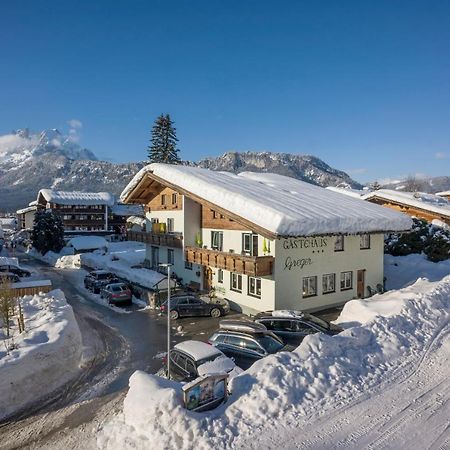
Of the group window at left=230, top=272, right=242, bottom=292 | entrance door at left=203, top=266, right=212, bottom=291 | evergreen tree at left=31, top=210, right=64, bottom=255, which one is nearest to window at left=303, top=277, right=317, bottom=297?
window at left=230, top=272, right=242, bottom=292

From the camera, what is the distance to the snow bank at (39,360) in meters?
14.2

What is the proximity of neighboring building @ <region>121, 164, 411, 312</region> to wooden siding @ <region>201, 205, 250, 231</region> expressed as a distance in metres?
0.07

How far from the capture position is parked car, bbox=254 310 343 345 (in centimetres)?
1742

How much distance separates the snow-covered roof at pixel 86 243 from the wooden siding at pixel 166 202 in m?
24.7

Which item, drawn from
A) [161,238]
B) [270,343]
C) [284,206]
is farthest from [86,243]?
[270,343]

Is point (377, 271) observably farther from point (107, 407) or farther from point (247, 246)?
point (107, 407)

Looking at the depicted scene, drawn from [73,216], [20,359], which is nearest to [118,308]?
[20,359]

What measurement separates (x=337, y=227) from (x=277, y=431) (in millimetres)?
16547

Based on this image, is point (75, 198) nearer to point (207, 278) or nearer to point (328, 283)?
point (207, 278)

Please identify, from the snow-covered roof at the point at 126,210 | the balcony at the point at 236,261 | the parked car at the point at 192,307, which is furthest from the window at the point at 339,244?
the snow-covered roof at the point at 126,210

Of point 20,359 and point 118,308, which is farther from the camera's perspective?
point 118,308

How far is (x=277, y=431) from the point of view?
994 centimetres

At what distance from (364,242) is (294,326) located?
13.7 metres

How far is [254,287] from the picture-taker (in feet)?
82.6
